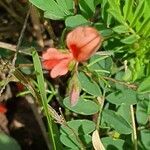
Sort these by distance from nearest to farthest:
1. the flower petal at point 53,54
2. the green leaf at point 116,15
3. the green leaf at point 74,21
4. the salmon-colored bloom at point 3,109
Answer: the green leaf at point 116,15
the flower petal at point 53,54
the green leaf at point 74,21
the salmon-colored bloom at point 3,109

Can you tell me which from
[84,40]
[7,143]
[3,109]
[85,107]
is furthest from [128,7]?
[3,109]

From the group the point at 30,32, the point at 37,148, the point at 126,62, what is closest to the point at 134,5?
the point at 126,62

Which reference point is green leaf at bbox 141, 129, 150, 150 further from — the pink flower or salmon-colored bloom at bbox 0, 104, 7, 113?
salmon-colored bloom at bbox 0, 104, 7, 113

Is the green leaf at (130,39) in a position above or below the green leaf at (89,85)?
above

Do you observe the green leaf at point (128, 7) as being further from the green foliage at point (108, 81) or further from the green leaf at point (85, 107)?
the green leaf at point (85, 107)

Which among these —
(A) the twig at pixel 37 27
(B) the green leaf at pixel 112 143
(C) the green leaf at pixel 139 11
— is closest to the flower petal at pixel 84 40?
(C) the green leaf at pixel 139 11

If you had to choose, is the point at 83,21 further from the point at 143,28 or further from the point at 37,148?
the point at 37,148

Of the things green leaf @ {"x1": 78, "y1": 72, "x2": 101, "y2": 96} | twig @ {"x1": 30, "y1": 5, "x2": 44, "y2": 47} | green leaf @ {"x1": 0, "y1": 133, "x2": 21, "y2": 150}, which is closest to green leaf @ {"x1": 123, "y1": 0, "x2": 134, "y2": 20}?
green leaf @ {"x1": 78, "y1": 72, "x2": 101, "y2": 96}
